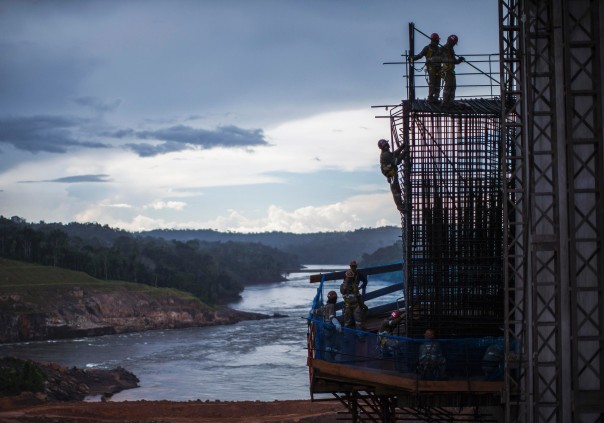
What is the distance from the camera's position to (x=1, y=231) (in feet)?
434

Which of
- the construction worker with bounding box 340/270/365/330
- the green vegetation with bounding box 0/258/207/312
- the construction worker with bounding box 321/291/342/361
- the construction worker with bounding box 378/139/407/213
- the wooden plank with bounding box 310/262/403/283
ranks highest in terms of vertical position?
the construction worker with bounding box 378/139/407/213

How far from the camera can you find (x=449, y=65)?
19609 mm

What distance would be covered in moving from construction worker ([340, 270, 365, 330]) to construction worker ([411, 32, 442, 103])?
461 centimetres

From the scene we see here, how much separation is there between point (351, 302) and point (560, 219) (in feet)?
17.8

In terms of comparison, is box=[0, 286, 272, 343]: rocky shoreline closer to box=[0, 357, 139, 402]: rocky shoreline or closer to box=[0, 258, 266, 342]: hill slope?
box=[0, 258, 266, 342]: hill slope

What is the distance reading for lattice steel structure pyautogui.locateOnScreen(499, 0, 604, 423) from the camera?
1518 centimetres

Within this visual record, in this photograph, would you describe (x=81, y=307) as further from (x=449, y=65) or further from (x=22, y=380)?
(x=449, y=65)

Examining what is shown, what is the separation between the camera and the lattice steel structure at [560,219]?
15180 mm

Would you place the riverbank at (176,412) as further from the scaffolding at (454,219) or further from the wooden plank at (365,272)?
the scaffolding at (454,219)

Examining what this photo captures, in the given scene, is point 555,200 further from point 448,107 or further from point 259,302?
point 259,302

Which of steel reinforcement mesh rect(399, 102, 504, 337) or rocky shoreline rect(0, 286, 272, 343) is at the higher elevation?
steel reinforcement mesh rect(399, 102, 504, 337)

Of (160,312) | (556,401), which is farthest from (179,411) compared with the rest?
(160,312)

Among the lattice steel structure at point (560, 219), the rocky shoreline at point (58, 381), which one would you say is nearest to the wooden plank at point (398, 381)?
the lattice steel structure at point (560, 219)

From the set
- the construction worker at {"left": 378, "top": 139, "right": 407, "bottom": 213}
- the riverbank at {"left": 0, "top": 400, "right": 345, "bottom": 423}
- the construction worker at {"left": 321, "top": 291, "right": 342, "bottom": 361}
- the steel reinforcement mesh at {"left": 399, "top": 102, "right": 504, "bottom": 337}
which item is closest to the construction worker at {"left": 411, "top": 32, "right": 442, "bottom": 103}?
the steel reinforcement mesh at {"left": 399, "top": 102, "right": 504, "bottom": 337}
